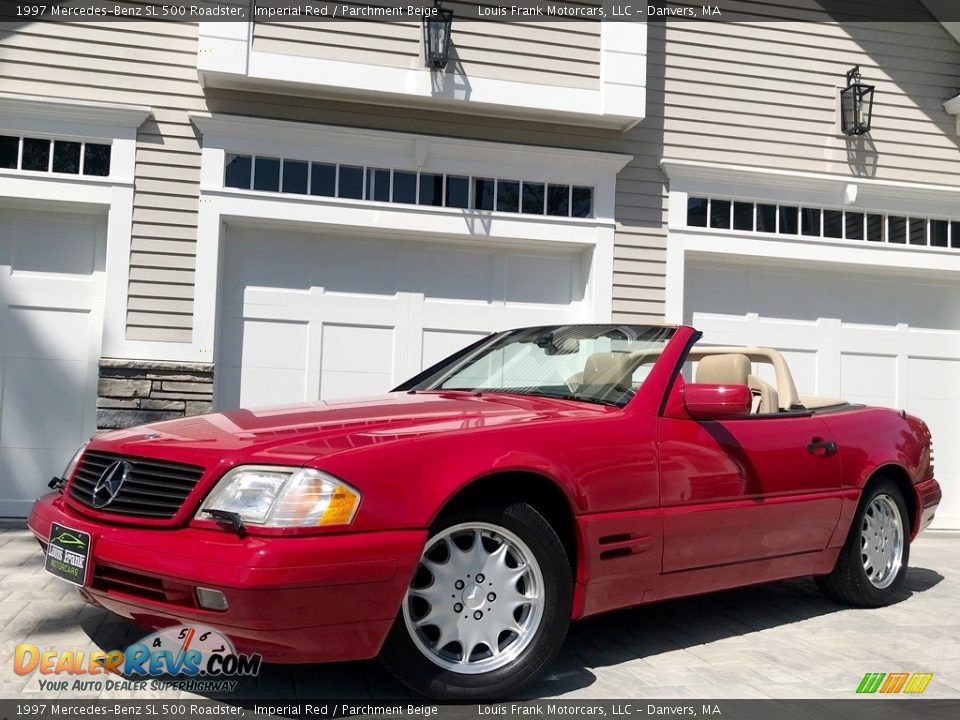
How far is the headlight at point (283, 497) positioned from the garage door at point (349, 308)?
14.1ft

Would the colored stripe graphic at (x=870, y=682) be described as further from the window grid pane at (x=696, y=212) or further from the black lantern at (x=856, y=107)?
the black lantern at (x=856, y=107)

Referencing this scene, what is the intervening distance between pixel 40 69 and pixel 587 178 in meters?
4.25

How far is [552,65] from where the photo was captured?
24.0 ft

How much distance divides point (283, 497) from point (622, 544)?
130 centimetres

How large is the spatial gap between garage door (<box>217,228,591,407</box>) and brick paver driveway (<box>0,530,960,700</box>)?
2.42 m

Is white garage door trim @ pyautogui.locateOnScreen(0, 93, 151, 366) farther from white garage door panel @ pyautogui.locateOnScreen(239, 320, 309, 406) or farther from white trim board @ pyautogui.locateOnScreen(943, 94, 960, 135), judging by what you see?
white trim board @ pyautogui.locateOnScreen(943, 94, 960, 135)

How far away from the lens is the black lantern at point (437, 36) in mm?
6891

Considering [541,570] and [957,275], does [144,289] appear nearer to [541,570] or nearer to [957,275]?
[541,570]

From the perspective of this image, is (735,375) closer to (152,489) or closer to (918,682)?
(918,682)

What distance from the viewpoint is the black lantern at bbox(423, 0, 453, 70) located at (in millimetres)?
6891

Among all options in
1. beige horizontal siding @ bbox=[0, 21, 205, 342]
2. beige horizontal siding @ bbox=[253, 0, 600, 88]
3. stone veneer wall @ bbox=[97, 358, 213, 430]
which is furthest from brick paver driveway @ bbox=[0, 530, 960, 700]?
beige horizontal siding @ bbox=[253, 0, 600, 88]

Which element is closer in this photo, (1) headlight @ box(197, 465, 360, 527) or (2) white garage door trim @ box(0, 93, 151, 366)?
(1) headlight @ box(197, 465, 360, 527)

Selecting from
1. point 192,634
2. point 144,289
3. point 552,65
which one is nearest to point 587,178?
point 552,65

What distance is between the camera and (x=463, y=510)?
9.82ft
